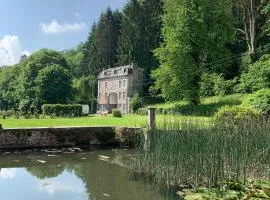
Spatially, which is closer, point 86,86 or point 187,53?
point 187,53

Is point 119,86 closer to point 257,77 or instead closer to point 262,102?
point 257,77

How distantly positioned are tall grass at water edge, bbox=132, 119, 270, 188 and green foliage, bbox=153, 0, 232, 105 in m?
21.6

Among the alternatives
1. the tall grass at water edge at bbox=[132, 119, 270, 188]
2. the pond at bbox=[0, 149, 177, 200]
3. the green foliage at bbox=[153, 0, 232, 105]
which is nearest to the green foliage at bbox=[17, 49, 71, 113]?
the green foliage at bbox=[153, 0, 232, 105]

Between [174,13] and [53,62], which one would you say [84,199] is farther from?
[53,62]

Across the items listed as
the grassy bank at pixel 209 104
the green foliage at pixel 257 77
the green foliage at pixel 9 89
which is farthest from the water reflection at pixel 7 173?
the green foliage at pixel 9 89

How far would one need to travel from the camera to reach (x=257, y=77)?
99.1 feet

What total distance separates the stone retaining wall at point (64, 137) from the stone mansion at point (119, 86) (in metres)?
26.1

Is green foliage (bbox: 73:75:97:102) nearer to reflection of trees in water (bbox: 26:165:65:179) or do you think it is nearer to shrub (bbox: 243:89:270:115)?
shrub (bbox: 243:89:270:115)

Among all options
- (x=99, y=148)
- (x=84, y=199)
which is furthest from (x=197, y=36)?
(x=84, y=199)

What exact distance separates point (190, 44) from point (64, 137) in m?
17.1

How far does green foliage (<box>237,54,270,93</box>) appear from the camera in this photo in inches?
1164

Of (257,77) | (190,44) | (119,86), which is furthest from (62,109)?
(257,77)

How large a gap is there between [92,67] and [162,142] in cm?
4738

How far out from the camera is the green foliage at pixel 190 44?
3164cm
